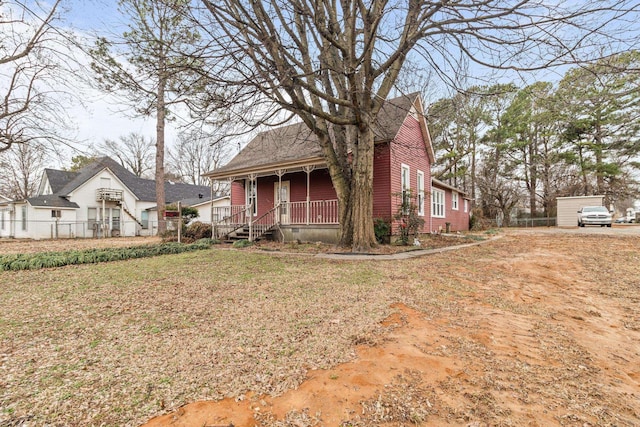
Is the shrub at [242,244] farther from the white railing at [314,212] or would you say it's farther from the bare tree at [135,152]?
the bare tree at [135,152]

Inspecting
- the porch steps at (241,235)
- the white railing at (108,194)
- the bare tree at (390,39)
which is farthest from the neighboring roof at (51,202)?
the bare tree at (390,39)

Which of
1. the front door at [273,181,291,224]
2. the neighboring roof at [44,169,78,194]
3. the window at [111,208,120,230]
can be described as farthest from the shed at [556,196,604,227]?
the neighboring roof at [44,169,78,194]

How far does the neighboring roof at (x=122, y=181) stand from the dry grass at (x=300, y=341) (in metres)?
20.5

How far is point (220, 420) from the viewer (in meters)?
1.75

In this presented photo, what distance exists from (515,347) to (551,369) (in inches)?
15.5

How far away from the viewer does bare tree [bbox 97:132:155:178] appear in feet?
112

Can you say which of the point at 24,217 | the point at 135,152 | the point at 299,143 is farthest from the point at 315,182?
the point at 135,152

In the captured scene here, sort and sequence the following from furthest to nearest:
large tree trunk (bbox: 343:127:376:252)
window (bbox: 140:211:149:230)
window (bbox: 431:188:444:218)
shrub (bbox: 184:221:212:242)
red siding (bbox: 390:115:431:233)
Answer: window (bbox: 140:211:149:230), window (bbox: 431:188:444:218), shrub (bbox: 184:221:212:242), red siding (bbox: 390:115:431:233), large tree trunk (bbox: 343:127:376:252)

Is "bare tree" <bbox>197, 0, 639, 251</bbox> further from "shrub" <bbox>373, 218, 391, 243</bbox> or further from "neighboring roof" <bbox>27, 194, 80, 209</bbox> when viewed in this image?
"neighboring roof" <bbox>27, 194, 80, 209</bbox>

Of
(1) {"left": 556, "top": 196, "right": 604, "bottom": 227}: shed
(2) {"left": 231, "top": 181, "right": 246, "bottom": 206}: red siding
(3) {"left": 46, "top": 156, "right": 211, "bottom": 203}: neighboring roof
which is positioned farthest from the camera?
(3) {"left": 46, "top": 156, "right": 211, "bottom": 203}: neighboring roof

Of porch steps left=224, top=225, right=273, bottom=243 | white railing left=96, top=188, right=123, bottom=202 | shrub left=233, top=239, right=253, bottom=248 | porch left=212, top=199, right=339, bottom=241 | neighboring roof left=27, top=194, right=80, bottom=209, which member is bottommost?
shrub left=233, top=239, right=253, bottom=248

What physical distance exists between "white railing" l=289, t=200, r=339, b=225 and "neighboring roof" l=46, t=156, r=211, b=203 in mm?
15669

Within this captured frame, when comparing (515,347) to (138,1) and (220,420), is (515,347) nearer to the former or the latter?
(220,420)

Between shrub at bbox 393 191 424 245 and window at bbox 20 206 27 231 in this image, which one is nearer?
shrub at bbox 393 191 424 245
